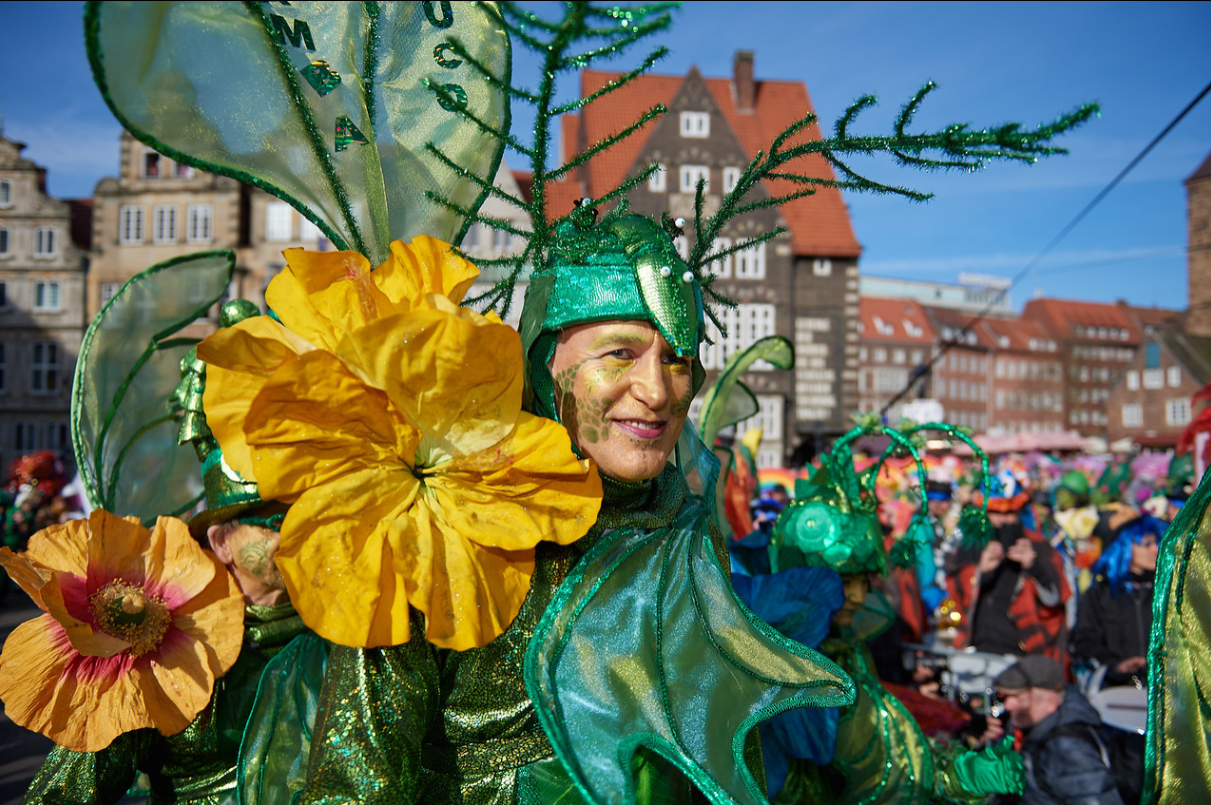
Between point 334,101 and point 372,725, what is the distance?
1288 millimetres

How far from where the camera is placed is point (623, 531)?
72.7 inches

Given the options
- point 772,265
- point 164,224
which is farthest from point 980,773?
point 164,224

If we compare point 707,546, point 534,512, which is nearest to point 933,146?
point 707,546

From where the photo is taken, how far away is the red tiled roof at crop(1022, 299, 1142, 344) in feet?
233

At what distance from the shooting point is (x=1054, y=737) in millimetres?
3824

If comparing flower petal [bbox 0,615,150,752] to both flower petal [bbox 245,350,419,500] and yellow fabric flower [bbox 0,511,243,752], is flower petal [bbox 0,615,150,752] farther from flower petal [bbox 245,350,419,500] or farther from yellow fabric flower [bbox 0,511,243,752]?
flower petal [bbox 245,350,419,500]

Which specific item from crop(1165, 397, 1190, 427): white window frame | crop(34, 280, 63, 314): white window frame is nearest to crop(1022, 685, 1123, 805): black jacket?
crop(34, 280, 63, 314): white window frame

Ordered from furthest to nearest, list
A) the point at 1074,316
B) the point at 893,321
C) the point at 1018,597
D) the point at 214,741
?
the point at 1074,316, the point at 893,321, the point at 1018,597, the point at 214,741

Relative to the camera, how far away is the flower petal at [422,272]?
65.2 inches

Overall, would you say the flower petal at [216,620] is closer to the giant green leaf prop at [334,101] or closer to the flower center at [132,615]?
the flower center at [132,615]

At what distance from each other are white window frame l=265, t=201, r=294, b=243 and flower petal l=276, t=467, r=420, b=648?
27.2m

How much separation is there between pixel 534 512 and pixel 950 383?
214ft

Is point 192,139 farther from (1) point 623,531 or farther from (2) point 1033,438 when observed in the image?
(2) point 1033,438

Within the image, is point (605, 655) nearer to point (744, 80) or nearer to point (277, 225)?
point (277, 225)
